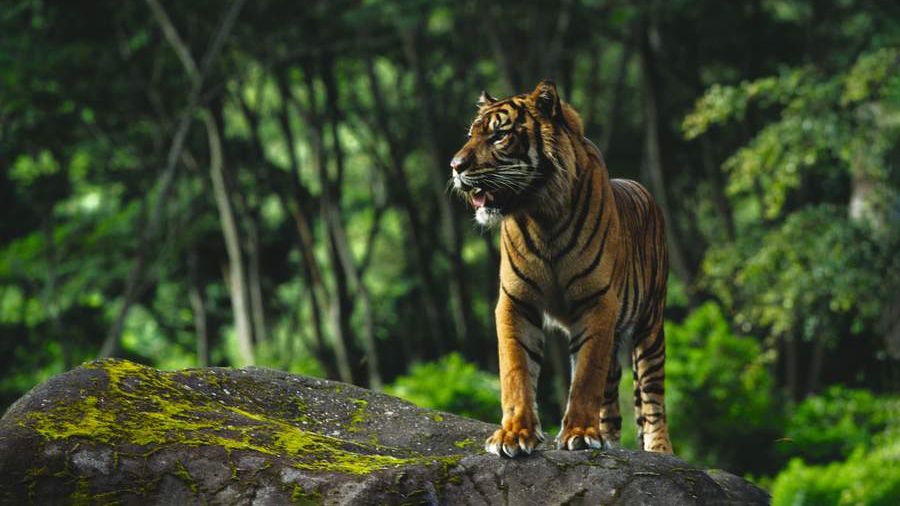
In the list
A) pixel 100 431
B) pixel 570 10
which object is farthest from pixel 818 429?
pixel 100 431

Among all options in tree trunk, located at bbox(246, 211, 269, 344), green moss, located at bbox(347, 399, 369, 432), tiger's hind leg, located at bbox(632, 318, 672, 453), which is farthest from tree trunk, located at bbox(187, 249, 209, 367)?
green moss, located at bbox(347, 399, 369, 432)

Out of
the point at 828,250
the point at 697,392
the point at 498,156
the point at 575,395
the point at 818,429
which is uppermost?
the point at 498,156

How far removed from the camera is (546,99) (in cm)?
650

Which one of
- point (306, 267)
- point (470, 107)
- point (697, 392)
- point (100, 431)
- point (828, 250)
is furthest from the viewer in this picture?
point (470, 107)

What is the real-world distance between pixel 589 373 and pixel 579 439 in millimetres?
365

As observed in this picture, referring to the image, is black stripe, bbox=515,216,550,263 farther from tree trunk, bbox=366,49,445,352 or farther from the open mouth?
tree trunk, bbox=366,49,445,352

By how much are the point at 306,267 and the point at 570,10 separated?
729 cm

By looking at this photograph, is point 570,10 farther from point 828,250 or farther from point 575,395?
point 575,395

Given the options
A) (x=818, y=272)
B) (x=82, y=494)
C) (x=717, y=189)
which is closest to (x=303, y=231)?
(x=717, y=189)

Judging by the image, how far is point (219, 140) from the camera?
877 inches

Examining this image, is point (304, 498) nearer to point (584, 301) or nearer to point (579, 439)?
point (579, 439)

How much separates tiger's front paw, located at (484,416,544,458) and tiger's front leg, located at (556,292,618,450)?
19 cm

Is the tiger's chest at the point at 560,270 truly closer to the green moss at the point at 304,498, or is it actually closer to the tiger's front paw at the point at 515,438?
the tiger's front paw at the point at 515,438

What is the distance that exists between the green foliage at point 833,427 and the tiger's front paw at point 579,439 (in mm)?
13419
